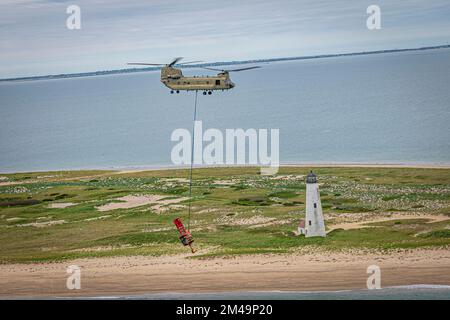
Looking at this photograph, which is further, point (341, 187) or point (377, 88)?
point (377, 88)

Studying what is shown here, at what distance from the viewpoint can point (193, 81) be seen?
155 feet

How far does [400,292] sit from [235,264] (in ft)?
25.8

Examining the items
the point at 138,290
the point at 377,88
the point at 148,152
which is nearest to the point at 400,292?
the point at 138,290

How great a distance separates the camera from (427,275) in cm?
2936

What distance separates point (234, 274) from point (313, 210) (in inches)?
221

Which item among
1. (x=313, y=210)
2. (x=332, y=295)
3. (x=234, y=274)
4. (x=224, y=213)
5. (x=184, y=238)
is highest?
(x=313, y=210)

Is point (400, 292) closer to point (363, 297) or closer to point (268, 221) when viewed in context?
point (363, 297)

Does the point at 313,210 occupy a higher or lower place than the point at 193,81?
lower

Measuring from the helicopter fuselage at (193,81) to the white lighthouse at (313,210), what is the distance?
13.5 metres

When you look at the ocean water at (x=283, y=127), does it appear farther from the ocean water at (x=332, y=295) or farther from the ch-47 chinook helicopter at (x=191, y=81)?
the ocean water at (x=332, y=295)

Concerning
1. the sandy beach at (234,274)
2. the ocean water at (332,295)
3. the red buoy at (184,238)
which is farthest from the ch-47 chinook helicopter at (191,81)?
the ocean water at (332,295)

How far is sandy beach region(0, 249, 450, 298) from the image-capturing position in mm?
29406

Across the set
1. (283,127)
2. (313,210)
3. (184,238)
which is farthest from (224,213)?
(283,127)

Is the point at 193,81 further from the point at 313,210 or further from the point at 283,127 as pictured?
the point at 283,127
